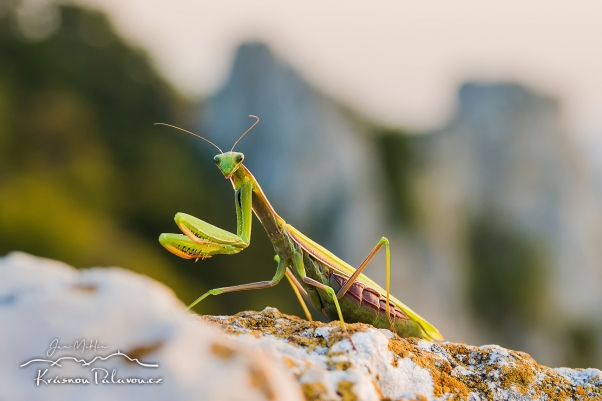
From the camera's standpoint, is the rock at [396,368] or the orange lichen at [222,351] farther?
the rock at [396,368]

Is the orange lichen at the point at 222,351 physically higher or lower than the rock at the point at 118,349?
higher

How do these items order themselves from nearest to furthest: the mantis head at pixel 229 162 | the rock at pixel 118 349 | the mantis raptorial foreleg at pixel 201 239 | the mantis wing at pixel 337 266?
the rock at pixel 118 349 → the mantis raptorial foreleg at pixel 201 239 → the mantis head at pixel 229 162 → the mantis wing at pixel 337 266

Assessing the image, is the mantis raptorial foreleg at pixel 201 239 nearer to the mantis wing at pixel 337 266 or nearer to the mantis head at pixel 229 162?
the mantis head at pixel 229 162

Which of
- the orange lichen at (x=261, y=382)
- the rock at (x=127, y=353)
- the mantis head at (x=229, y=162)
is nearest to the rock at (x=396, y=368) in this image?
the rock at (x=127, y=353)

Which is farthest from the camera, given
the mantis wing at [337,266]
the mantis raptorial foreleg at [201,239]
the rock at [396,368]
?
the mantis wing at [337,266]

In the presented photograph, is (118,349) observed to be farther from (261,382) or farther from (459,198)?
(459,198)

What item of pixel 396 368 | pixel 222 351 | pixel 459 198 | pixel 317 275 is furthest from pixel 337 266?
pixel 459 198

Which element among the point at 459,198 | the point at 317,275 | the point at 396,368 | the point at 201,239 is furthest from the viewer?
the point at 459,198

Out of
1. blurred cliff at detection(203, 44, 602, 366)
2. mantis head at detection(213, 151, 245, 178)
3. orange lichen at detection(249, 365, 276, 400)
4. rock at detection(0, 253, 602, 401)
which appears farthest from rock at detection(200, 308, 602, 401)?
blurred cliff at detection(203, 44, 602, 366)
